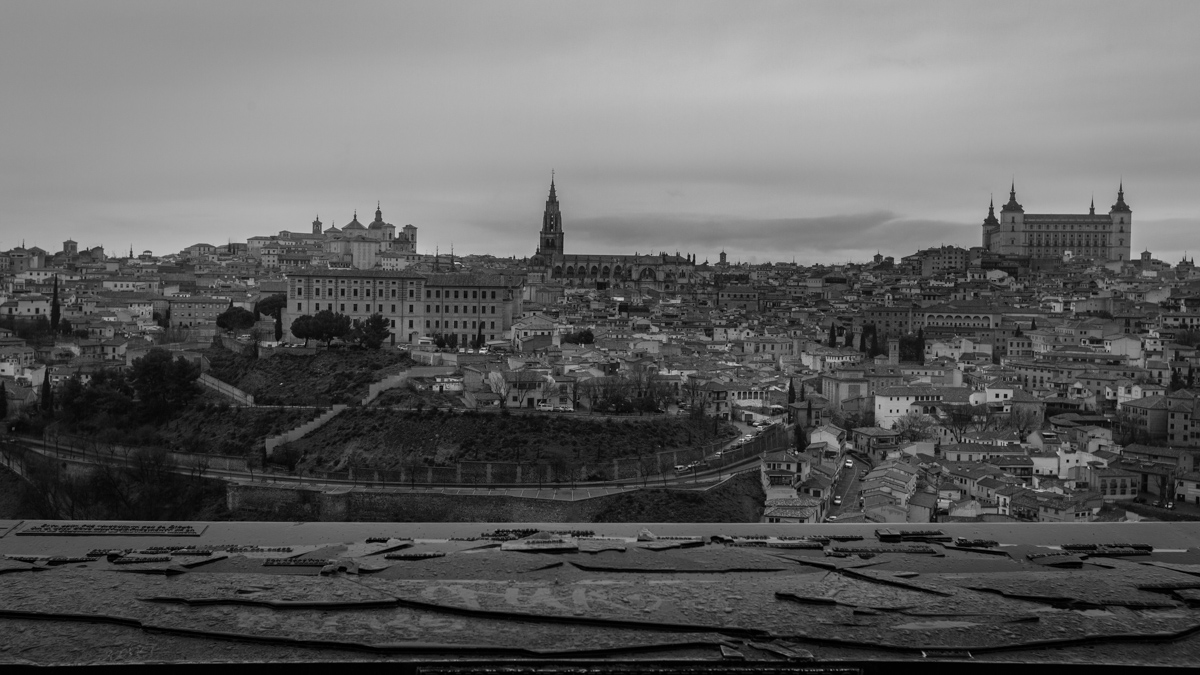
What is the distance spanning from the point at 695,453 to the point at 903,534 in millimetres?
15879

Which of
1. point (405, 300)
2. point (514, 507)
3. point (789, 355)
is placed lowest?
point (514, 507)

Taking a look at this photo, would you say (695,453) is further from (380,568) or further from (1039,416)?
(380,568)

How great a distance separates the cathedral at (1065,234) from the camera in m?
70.7

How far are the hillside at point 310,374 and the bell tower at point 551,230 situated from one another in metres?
41.5

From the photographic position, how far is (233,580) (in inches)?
215

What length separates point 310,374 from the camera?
92.1 feet

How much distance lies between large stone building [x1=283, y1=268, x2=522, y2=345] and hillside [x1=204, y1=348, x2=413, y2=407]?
→ 16.1 feet

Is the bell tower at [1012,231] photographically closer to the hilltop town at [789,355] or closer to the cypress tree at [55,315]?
the hilltop town at [789,355]

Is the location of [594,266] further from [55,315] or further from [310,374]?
[310,374]

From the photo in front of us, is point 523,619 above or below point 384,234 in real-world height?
below

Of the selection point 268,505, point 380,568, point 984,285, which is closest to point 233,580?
point 380,568

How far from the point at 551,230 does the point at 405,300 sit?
120 ft

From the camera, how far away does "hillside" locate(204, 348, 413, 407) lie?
26.3 meters

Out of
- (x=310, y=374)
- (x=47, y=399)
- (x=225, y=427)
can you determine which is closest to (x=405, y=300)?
(x=310, y=374)
